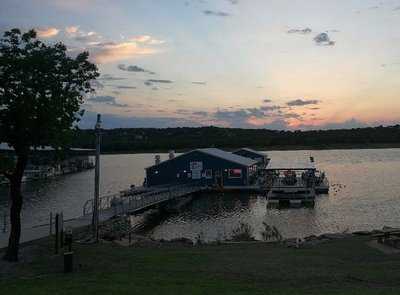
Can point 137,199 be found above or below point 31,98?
below

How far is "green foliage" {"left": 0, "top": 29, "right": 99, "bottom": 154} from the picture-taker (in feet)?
57.4

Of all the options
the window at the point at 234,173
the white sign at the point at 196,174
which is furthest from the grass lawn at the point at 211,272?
the window at the point at 234,173

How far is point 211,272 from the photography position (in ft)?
49.3

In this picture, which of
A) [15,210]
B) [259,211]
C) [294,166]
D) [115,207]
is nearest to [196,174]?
[259,211]

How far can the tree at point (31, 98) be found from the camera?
1750cm

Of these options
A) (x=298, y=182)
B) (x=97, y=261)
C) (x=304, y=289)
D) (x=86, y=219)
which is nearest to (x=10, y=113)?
(x=97, y=261)

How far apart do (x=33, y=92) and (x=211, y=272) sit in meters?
7.93

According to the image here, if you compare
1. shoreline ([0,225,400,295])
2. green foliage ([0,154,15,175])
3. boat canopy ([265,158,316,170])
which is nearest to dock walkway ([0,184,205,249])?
shoreline ([0,225,400,295])

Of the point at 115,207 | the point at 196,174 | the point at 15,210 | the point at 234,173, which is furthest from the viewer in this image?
the point at 234,173

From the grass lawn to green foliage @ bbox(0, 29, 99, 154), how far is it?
3931 millimetres

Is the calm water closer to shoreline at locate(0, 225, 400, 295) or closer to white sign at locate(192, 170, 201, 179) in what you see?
white sign at locate(192, 170, 201, 179)

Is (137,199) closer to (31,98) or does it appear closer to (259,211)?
(259,211)

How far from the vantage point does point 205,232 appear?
120ft

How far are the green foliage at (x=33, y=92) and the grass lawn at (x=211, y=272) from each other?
393cm
